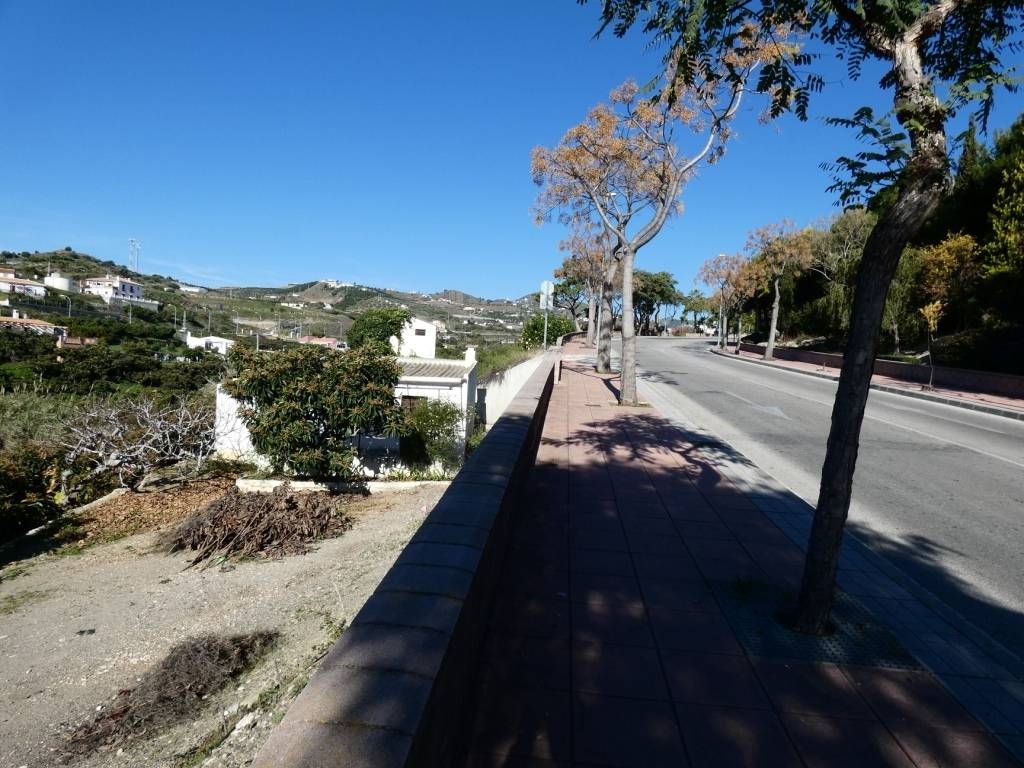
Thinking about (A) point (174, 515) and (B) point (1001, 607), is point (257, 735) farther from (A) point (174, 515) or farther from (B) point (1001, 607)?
(A) point (174, 515)

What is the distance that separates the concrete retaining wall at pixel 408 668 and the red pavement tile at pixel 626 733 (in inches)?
22.7

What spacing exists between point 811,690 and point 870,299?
208 centimetres

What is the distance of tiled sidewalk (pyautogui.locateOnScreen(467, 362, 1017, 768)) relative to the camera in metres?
2.64

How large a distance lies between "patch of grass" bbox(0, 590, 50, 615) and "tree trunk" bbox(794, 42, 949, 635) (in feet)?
34.3

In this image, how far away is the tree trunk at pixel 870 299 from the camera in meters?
3.22

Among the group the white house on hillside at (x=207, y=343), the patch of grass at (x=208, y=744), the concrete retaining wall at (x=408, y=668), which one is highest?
the concrete retaining wall at (x=408, y=668)

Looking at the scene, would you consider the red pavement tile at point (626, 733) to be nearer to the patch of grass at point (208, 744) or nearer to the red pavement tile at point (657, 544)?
the red pavement tile at point (657, 544)

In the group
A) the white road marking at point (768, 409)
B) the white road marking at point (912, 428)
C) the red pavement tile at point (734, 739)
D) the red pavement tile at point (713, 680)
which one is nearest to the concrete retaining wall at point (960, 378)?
the white road marking at point (912, 428)

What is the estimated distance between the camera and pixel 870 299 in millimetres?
3400

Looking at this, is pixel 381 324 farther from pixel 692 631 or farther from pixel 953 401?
pixel 692 631

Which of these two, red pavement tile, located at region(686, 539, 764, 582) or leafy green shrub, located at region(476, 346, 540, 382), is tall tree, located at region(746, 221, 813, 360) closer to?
leafy green shrub, located at region(476, 346, 540, 382)

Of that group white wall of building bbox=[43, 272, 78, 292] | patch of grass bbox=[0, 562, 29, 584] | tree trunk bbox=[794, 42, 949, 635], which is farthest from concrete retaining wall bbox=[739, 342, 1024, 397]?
white wall of building bbox=[43, 272, 78, 292]

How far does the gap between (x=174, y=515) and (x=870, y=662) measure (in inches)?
575

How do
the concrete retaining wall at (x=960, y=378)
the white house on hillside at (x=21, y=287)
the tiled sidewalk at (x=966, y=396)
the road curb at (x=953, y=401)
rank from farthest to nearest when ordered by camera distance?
the white house on hillside at (x=21, y=287), the concrete retaining wall at (x=960, y=378), the tiled sidewalk at (x=966, y=396), the road curb at (x=953, y=401)
